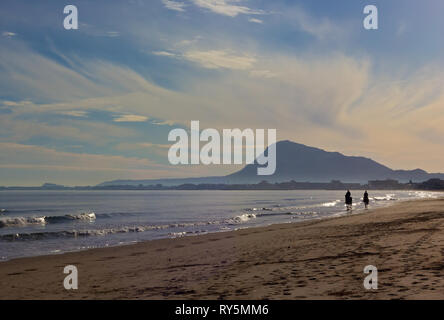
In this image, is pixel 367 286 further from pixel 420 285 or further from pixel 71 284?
pixel 71 284

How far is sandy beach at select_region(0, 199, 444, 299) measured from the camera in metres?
8.41

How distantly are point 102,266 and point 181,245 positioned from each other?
20.8 feet

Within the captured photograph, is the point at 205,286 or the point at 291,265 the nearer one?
the point at 205,286

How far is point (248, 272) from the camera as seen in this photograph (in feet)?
36.7

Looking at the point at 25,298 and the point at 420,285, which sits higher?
the point at 420,285

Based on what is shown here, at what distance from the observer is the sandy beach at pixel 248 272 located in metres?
8.41
